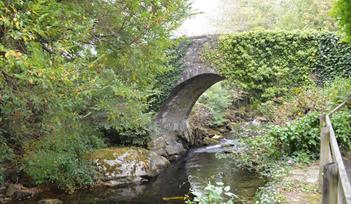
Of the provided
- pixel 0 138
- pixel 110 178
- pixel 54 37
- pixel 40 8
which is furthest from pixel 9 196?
pixel 40 8

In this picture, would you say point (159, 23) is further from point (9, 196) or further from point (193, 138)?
Answer: point (193, 138)

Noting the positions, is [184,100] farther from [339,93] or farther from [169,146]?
[339,93]

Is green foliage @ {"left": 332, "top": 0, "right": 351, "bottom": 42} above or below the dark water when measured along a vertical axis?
above

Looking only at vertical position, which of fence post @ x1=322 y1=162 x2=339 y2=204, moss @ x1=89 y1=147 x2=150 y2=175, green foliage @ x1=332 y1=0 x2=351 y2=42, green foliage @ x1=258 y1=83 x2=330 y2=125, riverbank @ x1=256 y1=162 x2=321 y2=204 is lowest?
riverbank @ x1=256 y1=162 x2=321 y2=204

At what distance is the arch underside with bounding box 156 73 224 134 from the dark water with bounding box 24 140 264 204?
11.0 ft

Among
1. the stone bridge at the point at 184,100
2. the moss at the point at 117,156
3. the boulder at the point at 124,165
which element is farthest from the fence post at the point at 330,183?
the stone bridge at the point at 184,100

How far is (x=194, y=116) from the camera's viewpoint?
16.5m

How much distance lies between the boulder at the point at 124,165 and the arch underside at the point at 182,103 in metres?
3.69

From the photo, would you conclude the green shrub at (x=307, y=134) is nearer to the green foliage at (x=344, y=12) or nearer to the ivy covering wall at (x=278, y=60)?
the green foliage at (x=344, y=12)

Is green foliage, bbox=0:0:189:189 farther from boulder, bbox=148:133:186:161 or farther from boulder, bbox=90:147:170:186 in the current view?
boulder, bbox=148:133:186:161

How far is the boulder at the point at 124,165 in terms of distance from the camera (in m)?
Result: 9.20

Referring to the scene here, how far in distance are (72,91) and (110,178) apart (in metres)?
6.01

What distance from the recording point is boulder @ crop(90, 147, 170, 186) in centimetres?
920

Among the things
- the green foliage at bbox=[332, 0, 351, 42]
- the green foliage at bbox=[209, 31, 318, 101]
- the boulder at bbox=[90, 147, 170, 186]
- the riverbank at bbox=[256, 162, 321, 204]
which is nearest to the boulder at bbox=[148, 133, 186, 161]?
the boulder at bbox=[90, 147, 170, 186]
